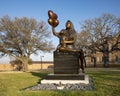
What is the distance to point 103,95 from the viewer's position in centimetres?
975

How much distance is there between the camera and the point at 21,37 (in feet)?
145

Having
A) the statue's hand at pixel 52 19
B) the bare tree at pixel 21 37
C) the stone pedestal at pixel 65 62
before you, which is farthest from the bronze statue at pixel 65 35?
the bare tree at pixel 21 37

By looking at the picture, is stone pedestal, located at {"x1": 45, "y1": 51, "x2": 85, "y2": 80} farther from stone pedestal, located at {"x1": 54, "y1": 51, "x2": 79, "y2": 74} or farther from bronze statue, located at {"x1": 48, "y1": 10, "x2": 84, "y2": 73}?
bronze statue, located at {"x1": 48, "y1": 10, "x2": 84, "y2": 73}

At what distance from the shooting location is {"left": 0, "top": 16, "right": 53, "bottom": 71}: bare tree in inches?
1750

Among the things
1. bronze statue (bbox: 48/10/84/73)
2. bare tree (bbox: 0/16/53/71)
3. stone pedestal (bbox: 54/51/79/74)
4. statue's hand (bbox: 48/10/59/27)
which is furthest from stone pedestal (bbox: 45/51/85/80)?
bare tree (bbox: 0/16/53/71)

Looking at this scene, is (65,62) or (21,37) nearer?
(65,62)

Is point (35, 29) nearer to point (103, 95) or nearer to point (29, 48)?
point (29, 48)

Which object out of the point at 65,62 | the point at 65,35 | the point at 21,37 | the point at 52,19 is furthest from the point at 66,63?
the point at 21,37

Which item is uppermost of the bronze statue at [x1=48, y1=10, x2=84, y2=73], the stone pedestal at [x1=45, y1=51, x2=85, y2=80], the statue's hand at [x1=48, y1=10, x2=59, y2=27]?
the statue's hand at [x1=48, y1=10, x2=59, y2=27]

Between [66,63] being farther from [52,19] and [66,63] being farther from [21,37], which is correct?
[21,37]

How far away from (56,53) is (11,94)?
14.8 feet

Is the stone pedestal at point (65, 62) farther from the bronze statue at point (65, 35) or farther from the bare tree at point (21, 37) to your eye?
the bare tree at point (21, 37)

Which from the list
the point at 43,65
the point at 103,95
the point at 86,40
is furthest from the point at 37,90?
the point at 43,65

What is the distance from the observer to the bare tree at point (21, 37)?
146 feet
